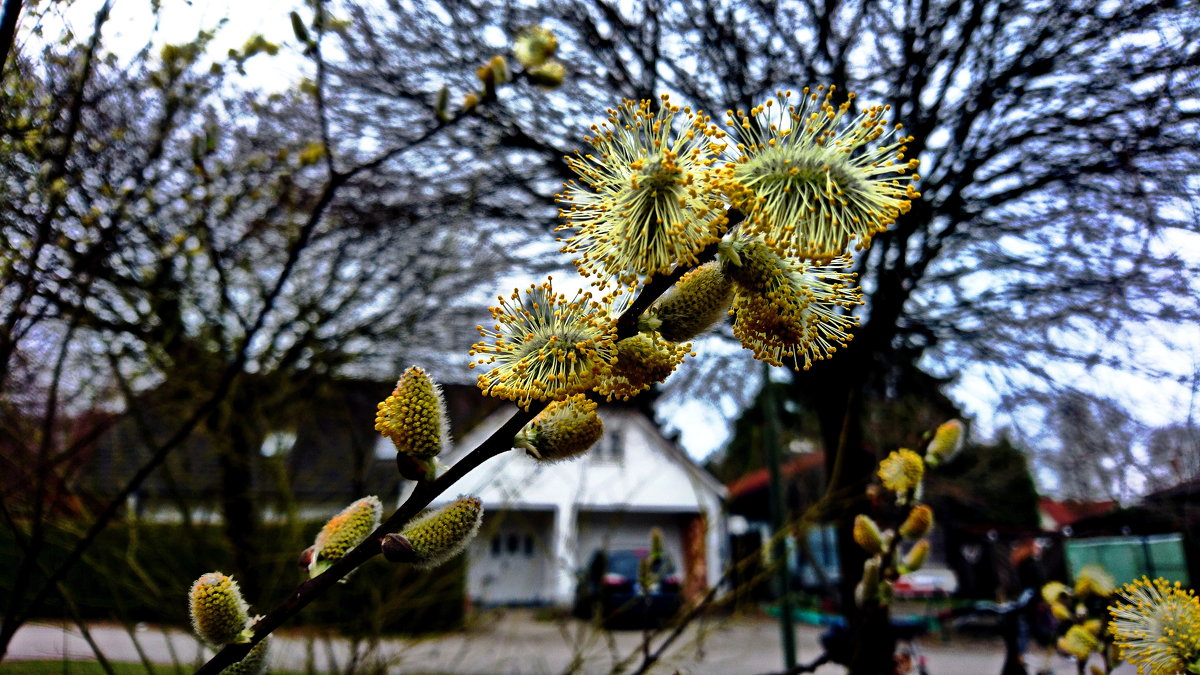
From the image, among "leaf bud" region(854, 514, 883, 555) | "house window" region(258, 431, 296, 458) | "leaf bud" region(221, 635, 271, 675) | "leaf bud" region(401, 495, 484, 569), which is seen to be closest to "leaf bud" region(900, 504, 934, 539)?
"leaf bud" region(854, 514, 883, 555)

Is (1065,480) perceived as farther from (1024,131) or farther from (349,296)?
(349,296)

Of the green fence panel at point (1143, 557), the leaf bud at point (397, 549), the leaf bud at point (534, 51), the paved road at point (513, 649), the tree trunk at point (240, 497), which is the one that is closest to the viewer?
the leaf bud at point (397, 549)

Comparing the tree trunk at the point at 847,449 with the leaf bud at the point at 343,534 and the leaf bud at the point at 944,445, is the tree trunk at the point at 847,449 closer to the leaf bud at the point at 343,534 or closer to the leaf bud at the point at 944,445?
the leaf bud at the point at 944,445

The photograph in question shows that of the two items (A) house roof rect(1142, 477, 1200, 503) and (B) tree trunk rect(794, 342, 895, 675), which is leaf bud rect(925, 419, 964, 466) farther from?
(A) house roof rect(1142, 477, 1200, 503)

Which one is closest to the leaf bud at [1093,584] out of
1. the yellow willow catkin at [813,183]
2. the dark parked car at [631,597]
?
the dark parked car at [631,597]

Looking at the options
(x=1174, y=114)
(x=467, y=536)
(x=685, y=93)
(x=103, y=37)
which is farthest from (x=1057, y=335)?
(x=103, y=37)

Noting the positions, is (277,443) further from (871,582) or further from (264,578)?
(871,582)
